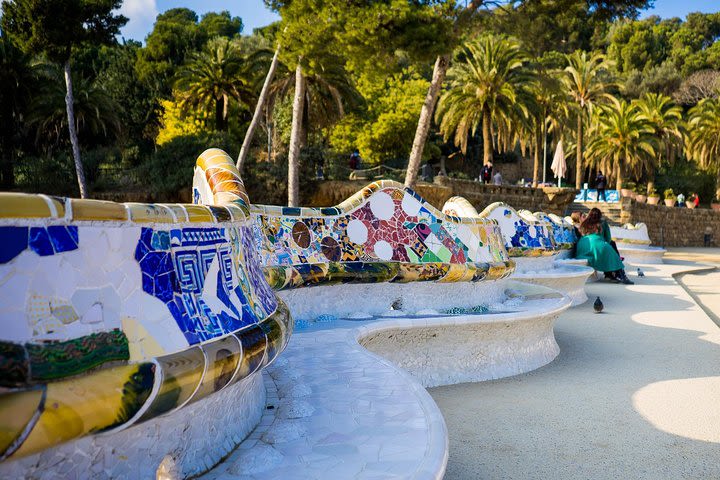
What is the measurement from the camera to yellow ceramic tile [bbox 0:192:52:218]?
159 cm

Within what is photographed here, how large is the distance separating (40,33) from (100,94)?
6.99 meters

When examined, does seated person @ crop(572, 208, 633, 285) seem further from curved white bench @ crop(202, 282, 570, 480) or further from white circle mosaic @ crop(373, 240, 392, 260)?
white circle mosaic @ crop(373, 240, 392, 260)

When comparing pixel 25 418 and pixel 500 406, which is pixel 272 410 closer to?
pixel 25 418

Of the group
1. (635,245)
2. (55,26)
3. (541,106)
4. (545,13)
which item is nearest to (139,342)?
(545,13)

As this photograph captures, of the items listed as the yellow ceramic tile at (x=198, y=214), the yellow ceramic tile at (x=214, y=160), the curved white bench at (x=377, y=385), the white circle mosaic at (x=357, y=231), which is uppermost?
the yellow ceramic tile at (x=214, y=160)

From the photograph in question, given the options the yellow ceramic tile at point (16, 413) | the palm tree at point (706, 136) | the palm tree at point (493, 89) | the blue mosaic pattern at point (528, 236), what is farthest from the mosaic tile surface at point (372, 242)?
the palm tree at point (706, 136)

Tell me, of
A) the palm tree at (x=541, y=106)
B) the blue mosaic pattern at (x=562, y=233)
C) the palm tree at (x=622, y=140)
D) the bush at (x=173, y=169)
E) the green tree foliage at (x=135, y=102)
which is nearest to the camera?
the blue mosaic pattern at (x=562, y=233)

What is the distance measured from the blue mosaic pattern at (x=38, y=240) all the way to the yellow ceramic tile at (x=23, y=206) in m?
0.04

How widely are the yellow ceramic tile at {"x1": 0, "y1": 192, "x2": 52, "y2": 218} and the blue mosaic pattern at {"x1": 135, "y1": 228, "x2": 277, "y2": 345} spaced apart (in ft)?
1.08

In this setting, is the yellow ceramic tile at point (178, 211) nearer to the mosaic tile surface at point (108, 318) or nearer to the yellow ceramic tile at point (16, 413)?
→ the mosaic tile surface at point (108, 318)

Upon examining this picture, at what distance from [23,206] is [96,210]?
0.73ft

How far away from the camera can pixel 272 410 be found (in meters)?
2.85

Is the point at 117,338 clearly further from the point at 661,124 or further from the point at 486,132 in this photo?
the point at 661,124

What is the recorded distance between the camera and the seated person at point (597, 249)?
11.4 meters
